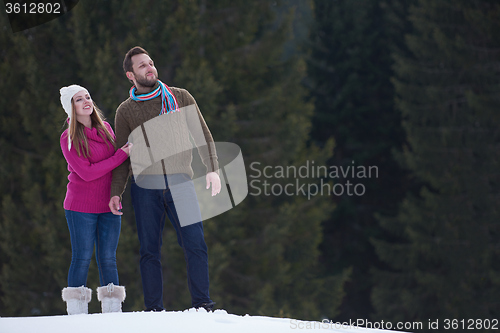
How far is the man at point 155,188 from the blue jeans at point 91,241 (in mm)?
154

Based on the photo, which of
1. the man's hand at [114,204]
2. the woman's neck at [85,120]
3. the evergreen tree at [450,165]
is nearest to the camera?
the man's hand at [114,204]

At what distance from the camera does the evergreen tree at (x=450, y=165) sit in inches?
602

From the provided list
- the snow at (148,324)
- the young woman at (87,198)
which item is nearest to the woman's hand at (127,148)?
the young woman at (87,198)

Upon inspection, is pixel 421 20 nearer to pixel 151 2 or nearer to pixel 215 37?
pixel 215 37

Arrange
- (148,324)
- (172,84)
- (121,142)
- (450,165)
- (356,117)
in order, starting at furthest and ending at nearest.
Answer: (356,117) → (450,165) → (172,84) → (121,142) → (148,324)

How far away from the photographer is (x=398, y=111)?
18094 mm

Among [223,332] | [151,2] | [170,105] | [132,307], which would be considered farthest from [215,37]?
[223,332]

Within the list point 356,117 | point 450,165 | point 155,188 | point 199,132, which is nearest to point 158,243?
point 155,188

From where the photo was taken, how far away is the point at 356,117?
59.6ft

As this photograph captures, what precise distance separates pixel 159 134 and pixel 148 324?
1.09m

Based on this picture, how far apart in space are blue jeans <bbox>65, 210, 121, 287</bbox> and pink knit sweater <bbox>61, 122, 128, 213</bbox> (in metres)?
0.06

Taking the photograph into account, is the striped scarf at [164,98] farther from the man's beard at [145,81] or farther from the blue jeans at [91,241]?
the blue jeans at [91,241]

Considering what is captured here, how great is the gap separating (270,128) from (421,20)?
220 inches

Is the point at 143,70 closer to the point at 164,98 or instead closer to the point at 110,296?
the point at 164,98
